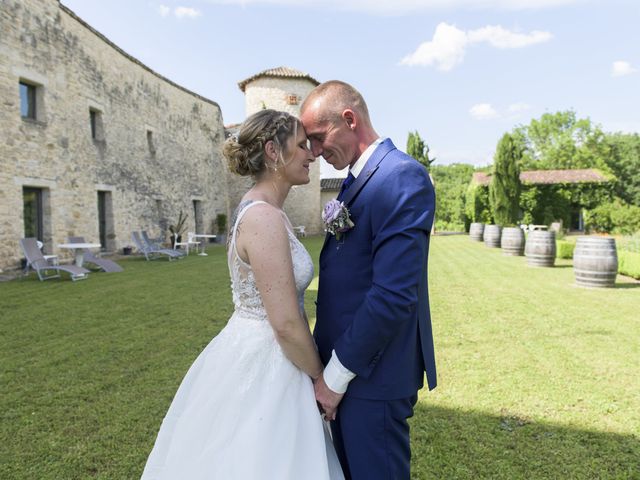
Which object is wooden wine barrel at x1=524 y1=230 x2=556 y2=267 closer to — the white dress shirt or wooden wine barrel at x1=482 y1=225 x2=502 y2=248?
wooden wine barrel at x1=482 y1=225 x2=502 y2=248

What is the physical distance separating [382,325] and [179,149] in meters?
21.7

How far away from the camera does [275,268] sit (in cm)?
146

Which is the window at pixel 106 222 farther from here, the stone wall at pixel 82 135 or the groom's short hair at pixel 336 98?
the groom's short hair at pixel 336 98

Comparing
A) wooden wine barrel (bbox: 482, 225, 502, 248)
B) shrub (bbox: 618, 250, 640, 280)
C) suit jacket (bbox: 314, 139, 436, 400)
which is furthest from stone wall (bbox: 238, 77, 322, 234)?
suit jacket (bbox: 314, 139, 436, 400)

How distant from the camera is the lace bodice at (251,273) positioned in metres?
1.63

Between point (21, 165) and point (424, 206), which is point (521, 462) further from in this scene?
point (21, 165)

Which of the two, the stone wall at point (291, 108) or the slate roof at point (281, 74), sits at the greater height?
the slate roof at point (281, 74)

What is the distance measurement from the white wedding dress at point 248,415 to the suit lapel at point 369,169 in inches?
10.8

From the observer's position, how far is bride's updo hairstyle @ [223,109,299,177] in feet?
5.24

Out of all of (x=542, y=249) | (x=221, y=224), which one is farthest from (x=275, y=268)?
(x=221, y=224)

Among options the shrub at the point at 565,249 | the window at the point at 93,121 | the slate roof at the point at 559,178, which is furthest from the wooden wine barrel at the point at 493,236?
the window at the point at 93,121

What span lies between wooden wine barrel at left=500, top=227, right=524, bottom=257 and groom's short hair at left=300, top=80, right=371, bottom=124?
13.8 metres

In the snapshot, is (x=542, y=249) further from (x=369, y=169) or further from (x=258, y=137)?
(x=258, y=137)

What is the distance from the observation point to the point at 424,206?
1440 millimetres
